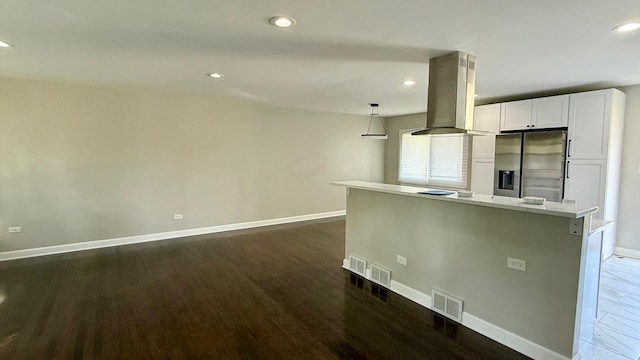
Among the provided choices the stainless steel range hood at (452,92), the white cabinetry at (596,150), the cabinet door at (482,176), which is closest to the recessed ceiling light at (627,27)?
the stainless steel range hood at (452,92)

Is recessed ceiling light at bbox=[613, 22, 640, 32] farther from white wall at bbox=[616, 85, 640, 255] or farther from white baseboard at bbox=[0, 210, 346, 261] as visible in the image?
white baseboard at bbox=[0, 210, 346, 261]

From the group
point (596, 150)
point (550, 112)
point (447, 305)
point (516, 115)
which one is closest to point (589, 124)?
point (596, 150)

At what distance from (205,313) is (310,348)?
45.1 inches

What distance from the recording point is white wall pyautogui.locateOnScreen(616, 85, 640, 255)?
452 centimetres

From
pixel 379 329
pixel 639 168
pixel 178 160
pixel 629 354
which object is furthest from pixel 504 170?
pixel 178 160

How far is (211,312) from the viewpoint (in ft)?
9.93

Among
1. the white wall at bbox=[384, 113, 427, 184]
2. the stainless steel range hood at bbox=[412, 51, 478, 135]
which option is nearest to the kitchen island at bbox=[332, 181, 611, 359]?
the stainless steel range hood at bbox=[412, 51, 478, 135]

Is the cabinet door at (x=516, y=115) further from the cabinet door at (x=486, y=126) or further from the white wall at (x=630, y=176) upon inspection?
the white wall at (x=630, y=176)

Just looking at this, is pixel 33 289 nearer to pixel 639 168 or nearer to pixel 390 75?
pixel 390 75

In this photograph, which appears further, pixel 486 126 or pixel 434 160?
pixel 434 160

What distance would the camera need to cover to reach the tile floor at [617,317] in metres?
2.48

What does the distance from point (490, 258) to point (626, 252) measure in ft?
12.1

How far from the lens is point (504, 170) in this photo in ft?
17.4

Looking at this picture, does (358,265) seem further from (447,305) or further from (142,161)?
(142,161)
